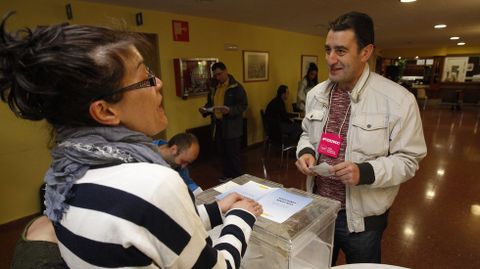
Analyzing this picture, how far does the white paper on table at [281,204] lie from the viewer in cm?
84

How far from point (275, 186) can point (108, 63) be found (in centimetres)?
74

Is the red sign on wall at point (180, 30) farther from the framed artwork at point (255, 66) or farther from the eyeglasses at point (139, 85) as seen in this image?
the eyeglasses at point (139, 85)

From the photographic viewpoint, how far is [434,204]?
3.03 metres

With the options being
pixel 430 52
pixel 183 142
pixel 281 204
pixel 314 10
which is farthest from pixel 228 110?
pixel 430 52

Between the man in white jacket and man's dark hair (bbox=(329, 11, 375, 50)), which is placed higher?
man's dark hair (bbox=(329, 11, 375, 50))

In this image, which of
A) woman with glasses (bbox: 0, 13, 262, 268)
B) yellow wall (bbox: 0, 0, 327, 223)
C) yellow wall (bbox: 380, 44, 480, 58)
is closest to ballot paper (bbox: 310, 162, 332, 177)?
woman with glasses (bbox: 0, 13, 262, 268)

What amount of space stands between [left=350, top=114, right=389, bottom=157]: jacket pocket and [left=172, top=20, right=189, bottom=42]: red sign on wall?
10.4 ft

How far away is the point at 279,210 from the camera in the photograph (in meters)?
0.87

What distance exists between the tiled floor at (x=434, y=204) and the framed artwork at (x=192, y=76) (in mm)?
1176

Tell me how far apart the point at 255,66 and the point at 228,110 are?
2.06 m

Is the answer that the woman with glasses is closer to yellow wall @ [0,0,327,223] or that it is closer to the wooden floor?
yellow wall @ [0,0,327,223]

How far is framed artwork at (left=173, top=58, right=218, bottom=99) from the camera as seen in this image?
379cm

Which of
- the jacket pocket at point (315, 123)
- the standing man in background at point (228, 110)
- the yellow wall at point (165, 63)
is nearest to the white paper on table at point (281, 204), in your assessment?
the jacket pocket at point (315, 123)

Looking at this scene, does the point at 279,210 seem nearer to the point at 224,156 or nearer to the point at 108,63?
the point at 108,63
